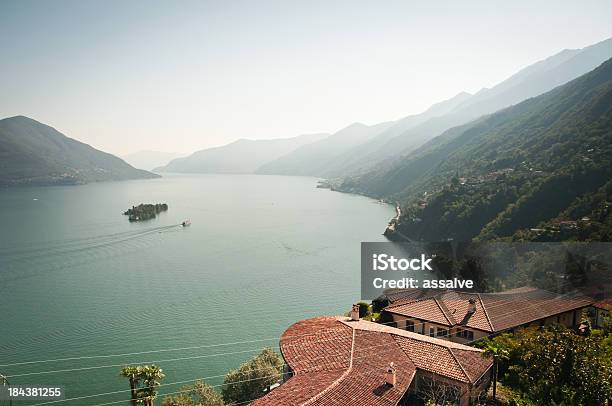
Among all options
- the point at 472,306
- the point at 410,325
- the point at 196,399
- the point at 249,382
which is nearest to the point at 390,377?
the point at 410,325

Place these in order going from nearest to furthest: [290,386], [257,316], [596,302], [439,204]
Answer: [290,386], [596,302], [257,316], [439,204]

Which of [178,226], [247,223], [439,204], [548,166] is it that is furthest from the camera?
[247,223]

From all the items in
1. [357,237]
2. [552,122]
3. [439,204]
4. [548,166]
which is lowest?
[357,237]

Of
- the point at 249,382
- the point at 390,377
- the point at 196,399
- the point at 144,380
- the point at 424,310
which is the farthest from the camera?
the point at 424,310

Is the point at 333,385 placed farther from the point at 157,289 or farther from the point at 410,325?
the point at 157,289

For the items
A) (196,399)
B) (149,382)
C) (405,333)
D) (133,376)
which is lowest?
(196,399)

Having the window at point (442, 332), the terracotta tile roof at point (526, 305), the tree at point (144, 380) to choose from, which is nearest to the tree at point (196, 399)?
the tree at point (144, 380)

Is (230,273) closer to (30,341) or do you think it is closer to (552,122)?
(30,341)

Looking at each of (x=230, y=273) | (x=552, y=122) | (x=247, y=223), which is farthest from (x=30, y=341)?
(x=552, y=122)

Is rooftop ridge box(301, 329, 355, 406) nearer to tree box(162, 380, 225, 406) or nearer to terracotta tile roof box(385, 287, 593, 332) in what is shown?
tree box(162, 380, 225, 406)
